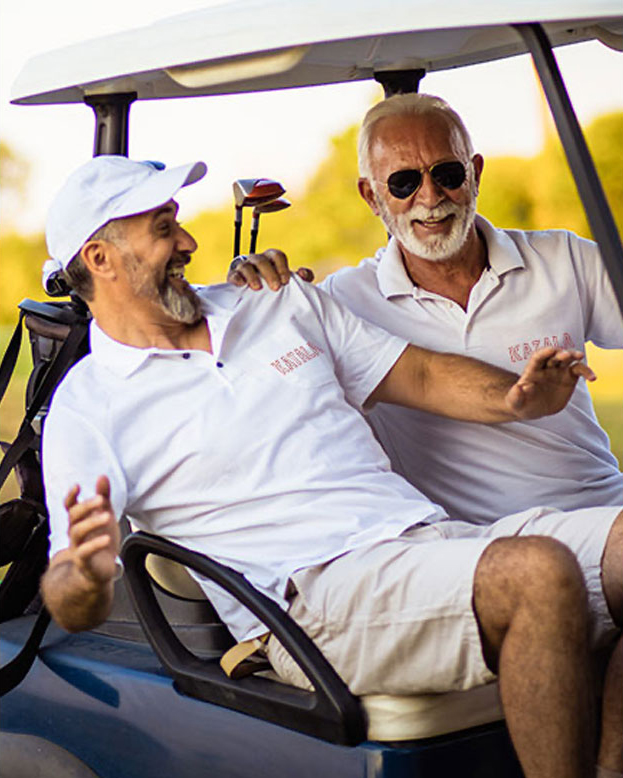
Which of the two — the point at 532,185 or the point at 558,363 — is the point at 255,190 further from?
the point at 532,185

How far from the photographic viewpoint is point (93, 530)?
2217mm

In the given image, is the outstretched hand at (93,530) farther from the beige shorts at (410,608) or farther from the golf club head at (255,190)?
the golf club head at (255,190)

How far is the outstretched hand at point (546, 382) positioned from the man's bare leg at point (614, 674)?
0.28 metres

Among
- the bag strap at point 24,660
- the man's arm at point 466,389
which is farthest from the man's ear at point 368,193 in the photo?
the bag strap at point 24,660

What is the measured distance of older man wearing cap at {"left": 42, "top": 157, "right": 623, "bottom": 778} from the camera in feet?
7.13

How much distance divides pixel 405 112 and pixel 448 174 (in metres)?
0.20

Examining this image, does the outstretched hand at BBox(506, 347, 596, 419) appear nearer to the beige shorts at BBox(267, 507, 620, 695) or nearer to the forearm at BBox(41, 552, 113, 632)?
the beige shorts at BBox(267, 507, 620, 695)

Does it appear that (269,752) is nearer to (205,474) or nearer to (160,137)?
(205,474)

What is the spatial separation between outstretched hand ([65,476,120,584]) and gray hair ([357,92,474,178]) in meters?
1.27

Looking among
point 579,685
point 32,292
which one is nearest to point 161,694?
point 579,685

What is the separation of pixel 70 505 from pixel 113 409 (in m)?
0.48

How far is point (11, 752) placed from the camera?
2969 millimetres

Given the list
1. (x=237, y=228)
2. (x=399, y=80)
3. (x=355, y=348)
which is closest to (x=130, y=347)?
(x=355, y=348)

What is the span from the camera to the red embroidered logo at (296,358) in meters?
2.73
